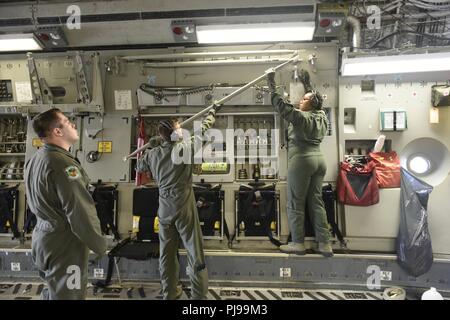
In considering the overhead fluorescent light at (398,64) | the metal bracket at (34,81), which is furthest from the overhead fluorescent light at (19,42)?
the overhead fluorescent light at (398,64)

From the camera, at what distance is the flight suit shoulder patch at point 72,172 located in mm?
1978

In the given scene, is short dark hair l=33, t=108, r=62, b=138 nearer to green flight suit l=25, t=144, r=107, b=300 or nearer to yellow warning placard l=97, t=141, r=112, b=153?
green flight suit l=25, t=144, r=107, b=300

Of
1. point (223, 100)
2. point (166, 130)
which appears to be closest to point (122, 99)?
point (166, 130)

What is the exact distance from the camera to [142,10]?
3297 millimetres

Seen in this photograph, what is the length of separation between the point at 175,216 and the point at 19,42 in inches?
115

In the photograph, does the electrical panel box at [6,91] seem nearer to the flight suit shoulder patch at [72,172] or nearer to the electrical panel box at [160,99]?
the electrical panel box at [160,99]

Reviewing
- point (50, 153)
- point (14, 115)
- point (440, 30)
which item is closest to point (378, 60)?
point (440, 30)

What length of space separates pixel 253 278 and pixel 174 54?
292 centimetres

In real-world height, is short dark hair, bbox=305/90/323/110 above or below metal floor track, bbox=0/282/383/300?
above

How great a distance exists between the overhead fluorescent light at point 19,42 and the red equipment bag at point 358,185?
4.06 metres

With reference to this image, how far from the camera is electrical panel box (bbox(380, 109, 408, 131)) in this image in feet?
11.4

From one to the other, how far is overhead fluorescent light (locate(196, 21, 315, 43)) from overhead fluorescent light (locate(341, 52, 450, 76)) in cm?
58

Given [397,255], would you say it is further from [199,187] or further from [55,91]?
[55,91]

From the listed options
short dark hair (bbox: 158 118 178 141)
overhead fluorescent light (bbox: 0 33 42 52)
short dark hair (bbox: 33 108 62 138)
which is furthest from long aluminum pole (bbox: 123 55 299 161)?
overhead fluorescent light (bbox: 0 33 42 52)
